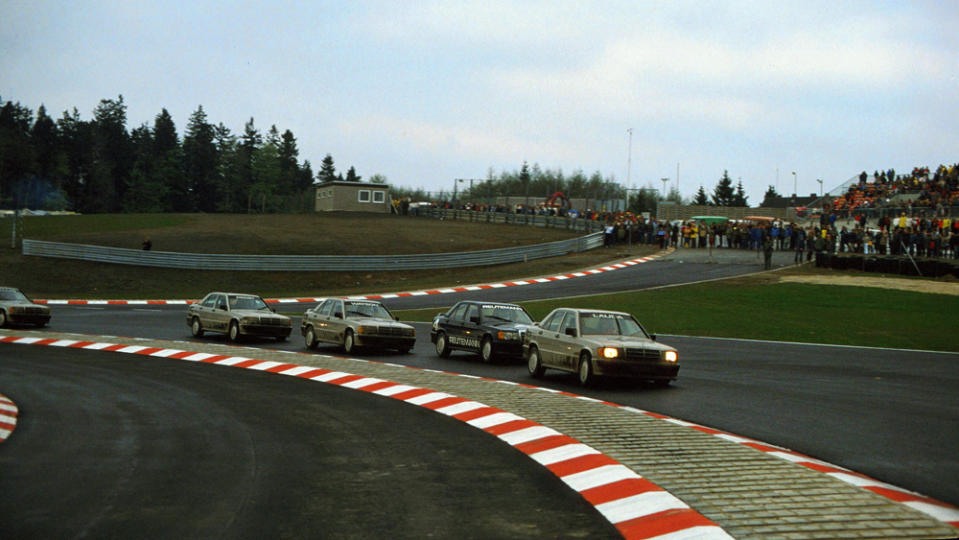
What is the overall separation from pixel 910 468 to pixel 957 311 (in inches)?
881

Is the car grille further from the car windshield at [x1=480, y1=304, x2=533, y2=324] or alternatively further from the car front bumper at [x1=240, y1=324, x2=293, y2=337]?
the car front bumper at [x1=240, y1=324, x2=293, y2=337]

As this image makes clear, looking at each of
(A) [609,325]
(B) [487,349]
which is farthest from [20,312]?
(A) [609,325]

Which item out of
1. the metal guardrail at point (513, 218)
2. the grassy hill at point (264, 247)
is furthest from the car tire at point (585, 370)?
the metal guardrail at point (513, 218)

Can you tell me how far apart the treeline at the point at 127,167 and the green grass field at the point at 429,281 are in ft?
183

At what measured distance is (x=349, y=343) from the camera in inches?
861

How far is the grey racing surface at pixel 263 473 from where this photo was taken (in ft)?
21.6

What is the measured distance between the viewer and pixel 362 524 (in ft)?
21.6

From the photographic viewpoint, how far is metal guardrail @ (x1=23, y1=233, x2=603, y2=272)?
148 ft

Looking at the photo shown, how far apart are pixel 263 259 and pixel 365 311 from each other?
23.7 m

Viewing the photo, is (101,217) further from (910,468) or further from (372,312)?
(910,468)

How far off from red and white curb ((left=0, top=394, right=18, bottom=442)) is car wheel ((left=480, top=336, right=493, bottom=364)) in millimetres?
9524

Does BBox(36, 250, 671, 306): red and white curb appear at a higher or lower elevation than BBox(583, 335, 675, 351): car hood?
lower

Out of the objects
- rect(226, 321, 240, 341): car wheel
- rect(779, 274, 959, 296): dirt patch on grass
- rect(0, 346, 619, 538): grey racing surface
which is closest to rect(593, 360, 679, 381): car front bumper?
rect(0, 346, 619, 538): grey racing surface

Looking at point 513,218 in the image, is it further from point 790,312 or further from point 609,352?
point 609,352
